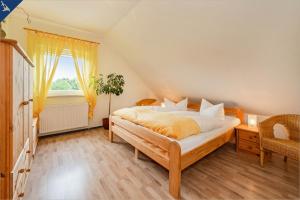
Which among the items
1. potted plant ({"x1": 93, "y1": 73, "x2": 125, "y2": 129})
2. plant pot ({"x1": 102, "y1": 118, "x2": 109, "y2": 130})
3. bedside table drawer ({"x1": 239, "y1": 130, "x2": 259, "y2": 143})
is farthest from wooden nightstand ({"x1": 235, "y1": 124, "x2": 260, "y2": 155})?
plant pot ({"x1": 102, "y1": 118, "x2": 109, "y2": 130})

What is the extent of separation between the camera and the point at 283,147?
215cm

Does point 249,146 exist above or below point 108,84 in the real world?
below

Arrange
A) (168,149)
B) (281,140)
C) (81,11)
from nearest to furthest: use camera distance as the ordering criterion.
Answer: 1. (168,149)
2. (281,140)
3. (81,11)

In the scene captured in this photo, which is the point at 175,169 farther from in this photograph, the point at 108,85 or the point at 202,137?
the point at 108,85

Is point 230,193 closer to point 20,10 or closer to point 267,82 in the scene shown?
point 267,82

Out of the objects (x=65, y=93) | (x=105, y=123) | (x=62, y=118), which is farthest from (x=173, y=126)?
(x=65, y=93)

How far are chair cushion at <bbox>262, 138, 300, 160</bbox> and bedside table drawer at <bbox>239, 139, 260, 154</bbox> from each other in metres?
0.44

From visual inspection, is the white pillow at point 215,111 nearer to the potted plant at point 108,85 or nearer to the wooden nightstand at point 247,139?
the wooden nightstand at point 247,139

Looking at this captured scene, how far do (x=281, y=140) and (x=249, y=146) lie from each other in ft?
1.96

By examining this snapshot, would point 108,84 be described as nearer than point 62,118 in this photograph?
No

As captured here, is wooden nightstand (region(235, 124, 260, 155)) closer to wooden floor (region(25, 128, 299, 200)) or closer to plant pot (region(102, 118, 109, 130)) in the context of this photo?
wooden floor (region(25, 128, 299, 200))

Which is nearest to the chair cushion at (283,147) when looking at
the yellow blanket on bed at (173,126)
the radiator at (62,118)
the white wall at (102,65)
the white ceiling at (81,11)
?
the yellow blanket on bed at (173,126)

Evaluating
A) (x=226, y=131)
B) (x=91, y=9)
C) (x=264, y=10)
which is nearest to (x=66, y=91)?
(x=91, y=9)

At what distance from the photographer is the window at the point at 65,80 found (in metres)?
3.62
